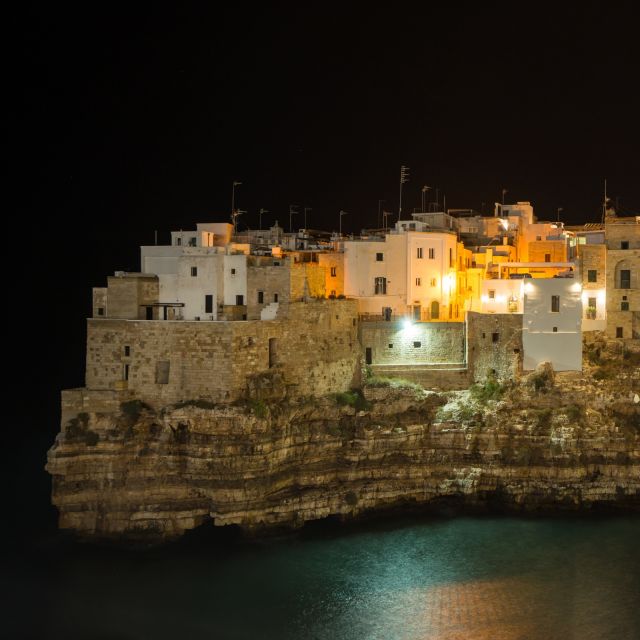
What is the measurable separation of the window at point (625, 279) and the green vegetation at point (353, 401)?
10.8m

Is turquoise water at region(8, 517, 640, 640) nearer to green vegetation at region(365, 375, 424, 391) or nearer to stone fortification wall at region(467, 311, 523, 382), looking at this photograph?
green vegetation at region(365, 375, 424, 391)

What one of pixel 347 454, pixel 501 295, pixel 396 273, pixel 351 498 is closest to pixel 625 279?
pixel 501 295

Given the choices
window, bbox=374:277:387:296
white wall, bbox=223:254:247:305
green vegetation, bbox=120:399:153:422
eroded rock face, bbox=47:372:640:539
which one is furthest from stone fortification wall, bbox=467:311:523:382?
green vegetation, bbox=120:399:153:422

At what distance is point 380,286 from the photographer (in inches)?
1539

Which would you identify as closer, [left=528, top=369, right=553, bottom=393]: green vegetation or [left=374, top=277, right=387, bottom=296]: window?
[left=528, top=369, right=553, bottom=393]: green vegetation

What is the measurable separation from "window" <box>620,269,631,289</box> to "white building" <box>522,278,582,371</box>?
90.3 inches

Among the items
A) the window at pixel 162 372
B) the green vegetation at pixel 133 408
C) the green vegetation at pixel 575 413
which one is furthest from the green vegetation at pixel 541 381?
the green vegetation at pixel 133 408

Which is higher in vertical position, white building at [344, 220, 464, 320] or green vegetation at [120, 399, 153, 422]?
white building at [344, 220, 464, 320]

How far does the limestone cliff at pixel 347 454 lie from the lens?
1264 inches

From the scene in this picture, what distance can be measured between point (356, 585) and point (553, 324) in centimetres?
1274

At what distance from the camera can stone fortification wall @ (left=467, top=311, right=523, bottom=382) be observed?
36625 mm

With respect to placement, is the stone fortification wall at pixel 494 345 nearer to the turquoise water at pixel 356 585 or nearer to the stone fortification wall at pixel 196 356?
the turquoise water at pixel 356 585

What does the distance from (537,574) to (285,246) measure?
17185 mm

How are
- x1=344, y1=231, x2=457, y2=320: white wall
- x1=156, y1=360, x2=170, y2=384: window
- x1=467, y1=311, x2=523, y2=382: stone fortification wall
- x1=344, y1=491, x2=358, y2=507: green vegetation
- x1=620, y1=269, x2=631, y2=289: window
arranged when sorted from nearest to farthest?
x1=156, y1=360, x2=170, y2=384: window
x1=344, y1=491, x2=358, y2=507: green vegetation
x1=467, y1=311, x2=523, y2=382: stone fortification wall
x1=620, y1=269, x2=631, y2=289: window
x1=344, y1=231, x2=457, y2=320: white wall
